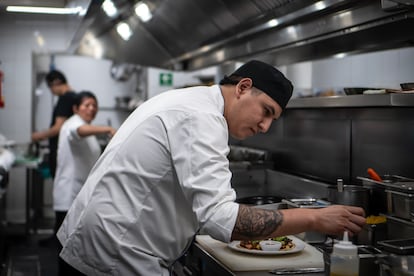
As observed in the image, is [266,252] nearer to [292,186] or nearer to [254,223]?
[254,223]

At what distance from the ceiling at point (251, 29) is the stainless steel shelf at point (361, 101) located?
0.31m

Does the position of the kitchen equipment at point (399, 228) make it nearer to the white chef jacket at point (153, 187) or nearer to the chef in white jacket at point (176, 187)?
the chef in white jacket at point (176, 187)

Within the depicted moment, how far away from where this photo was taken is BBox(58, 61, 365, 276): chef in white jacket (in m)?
1.73

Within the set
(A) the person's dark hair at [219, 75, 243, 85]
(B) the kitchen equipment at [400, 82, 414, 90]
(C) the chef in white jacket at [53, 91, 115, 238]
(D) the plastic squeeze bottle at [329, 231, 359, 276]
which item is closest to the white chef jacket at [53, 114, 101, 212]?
(C) the chef in white jacket at [53, 91, 115, 238]

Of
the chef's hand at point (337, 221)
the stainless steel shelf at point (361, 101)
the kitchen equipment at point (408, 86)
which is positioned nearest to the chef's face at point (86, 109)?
the stainless steel shelf at point (361, 101)

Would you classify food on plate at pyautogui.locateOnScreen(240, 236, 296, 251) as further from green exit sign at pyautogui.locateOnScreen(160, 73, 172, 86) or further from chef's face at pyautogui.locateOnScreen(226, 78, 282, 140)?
green exit sign at pyautogui.locateOnScreen(160, 73, 172, 86)

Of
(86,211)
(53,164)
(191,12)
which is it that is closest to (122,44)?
(53,164)

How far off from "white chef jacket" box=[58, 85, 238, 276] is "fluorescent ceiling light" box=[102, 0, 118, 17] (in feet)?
6.03

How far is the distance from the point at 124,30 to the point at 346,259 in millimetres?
4008

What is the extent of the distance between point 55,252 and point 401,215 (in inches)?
169

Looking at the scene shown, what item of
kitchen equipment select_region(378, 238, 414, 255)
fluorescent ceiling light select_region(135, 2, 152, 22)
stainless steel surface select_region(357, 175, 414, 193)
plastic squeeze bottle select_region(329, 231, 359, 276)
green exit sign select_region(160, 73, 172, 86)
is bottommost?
plastic squeeze bottle select_region(329, 231, 359, 276)

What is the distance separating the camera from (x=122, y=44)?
5.85 metres

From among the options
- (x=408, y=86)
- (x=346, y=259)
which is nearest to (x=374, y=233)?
(x=346, y=259)

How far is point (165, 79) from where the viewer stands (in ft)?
21.6
